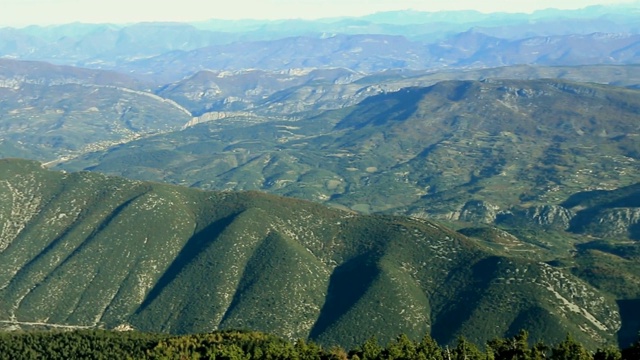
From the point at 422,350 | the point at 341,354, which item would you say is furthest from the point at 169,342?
the point at 422,350

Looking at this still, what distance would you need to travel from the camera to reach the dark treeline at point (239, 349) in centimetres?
14125

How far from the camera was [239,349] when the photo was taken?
147500mm

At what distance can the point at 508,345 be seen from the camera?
485 ft

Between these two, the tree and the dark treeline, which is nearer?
the tree

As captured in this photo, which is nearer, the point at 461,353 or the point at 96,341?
the point at 461,353

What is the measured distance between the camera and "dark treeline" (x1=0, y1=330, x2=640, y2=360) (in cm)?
14125

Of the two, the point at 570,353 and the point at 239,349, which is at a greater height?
the point at 239,349

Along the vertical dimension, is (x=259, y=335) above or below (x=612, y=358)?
below

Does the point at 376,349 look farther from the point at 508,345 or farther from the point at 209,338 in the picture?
the point at 209,338

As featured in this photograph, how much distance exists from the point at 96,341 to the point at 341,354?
58.3 metres

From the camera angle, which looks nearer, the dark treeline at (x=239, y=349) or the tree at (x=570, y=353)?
the tree at (x=570, y=353)

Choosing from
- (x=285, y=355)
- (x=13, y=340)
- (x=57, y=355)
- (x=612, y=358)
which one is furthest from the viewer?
(x=13, y=340)

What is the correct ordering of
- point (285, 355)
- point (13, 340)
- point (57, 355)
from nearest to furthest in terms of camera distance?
point (285, 355) < point (57, 355) < point (13, 340)

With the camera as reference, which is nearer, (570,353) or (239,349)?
(570,353)
